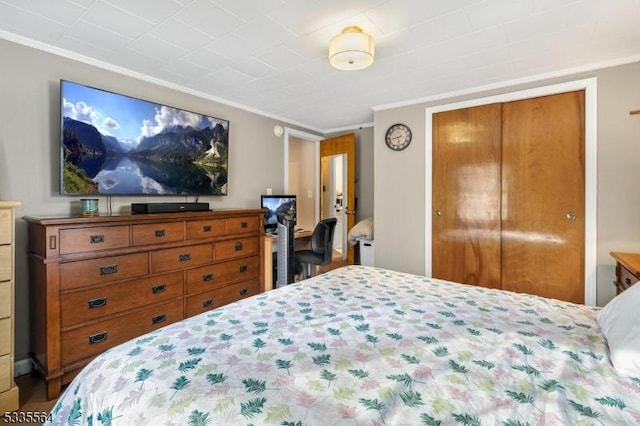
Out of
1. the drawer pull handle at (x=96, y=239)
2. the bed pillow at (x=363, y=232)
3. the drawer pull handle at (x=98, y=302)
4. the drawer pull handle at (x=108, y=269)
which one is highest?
the drawer pull handle at (x=96, y=239)

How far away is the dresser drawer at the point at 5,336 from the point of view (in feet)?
5.64

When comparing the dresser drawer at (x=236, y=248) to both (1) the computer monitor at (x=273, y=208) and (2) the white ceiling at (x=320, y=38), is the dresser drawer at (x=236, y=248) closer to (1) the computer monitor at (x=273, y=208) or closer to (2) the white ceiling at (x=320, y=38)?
(1) the computer monitor at (x=273, y=208)

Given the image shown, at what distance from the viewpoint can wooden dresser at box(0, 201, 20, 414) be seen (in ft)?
5.59

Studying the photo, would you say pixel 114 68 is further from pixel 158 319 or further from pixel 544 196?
pixel 544 196

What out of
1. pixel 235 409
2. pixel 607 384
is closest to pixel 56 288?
pixel 235 409

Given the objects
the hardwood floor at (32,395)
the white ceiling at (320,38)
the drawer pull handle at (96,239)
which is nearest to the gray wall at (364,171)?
the white ceiling at (320,38)

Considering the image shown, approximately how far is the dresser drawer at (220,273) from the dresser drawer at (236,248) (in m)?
0.07

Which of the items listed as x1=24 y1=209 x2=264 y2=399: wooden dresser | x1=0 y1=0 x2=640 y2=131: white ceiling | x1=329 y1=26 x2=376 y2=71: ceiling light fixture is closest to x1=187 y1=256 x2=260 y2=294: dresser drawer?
x1=24 y1=209 x2=264 y2=399: wooden dresser

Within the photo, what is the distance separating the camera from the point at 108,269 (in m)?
2.11

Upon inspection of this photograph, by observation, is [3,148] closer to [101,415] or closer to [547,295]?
[101,415]

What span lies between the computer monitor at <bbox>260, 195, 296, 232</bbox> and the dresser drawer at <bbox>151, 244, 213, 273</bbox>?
1.20m

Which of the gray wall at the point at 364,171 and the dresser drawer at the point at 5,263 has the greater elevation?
the gray wall at the point at 364,171

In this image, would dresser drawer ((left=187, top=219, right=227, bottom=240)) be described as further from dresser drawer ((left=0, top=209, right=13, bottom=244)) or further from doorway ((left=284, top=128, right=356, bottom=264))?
doorway ((left=284, top=128, right=356, bottom=264))

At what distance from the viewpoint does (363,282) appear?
1.94 m
